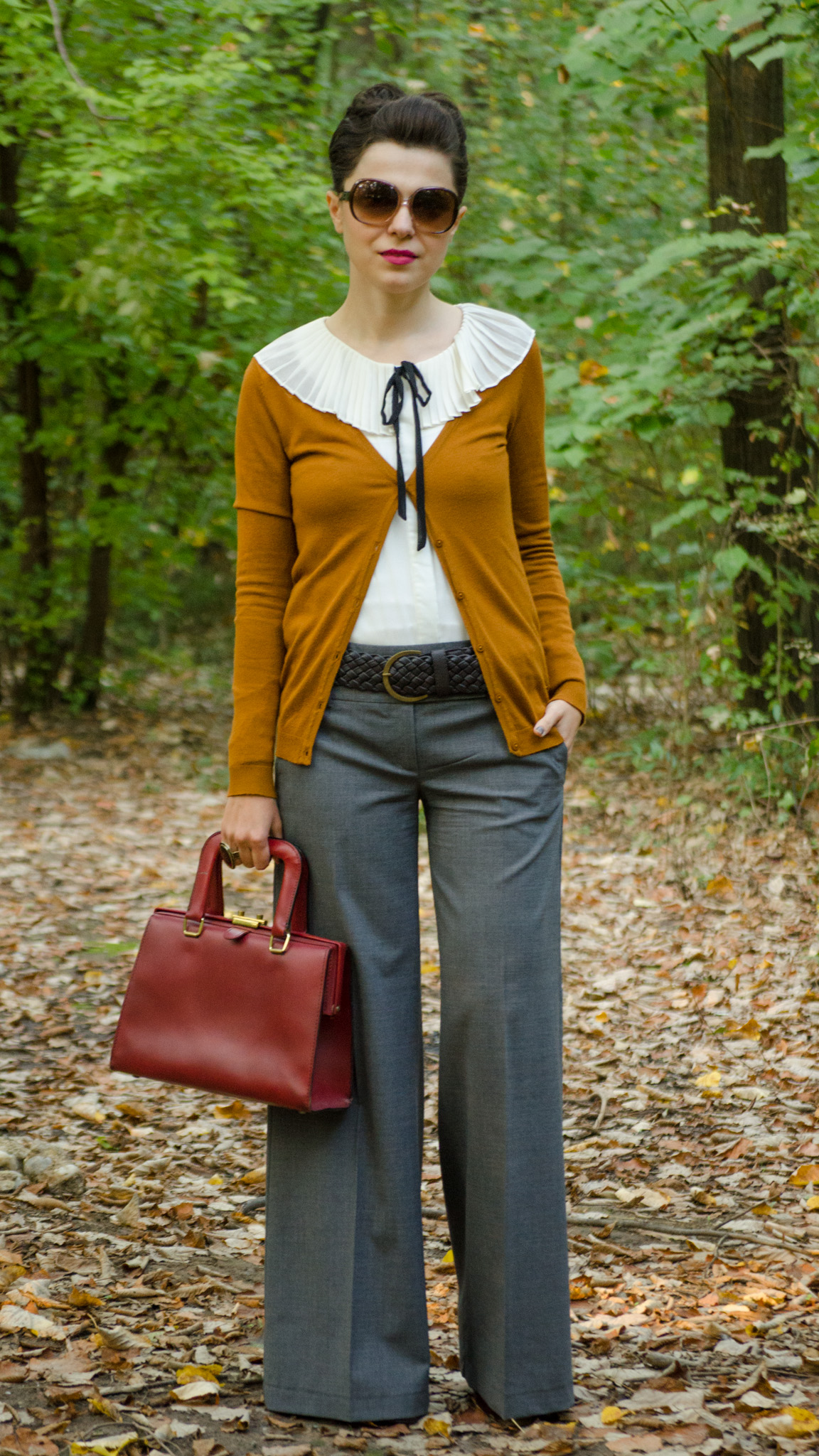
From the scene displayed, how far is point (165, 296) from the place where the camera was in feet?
25.8

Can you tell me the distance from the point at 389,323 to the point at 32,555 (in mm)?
7911

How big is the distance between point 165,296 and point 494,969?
21.5 feet

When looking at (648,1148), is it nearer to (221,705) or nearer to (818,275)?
(818,275)

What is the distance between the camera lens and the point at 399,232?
212 cm

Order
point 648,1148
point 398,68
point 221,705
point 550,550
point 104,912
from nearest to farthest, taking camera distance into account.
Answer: point 550,550 → point 648,1148 → point 104,912 → point 398,68 → point 221,705

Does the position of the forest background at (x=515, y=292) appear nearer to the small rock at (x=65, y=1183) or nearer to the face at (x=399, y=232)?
the small rock at (x=65, y=1183)

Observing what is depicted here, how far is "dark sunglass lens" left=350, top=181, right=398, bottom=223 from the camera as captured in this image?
2.11m

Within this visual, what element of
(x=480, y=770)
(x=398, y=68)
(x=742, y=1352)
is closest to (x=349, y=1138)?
(x=480, y=770)

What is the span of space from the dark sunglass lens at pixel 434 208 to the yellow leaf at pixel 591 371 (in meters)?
4.24

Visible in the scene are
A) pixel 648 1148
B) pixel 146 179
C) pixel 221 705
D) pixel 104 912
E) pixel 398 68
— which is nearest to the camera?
pixel 648 1148

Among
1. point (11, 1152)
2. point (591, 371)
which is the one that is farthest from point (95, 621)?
point (11, 1152)

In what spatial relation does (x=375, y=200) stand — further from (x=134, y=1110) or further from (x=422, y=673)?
(x=134, y=1110)

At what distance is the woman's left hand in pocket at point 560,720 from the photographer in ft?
7.13

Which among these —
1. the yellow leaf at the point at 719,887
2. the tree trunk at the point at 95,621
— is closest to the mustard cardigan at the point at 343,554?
the yellow leaf at the point at 719,887
